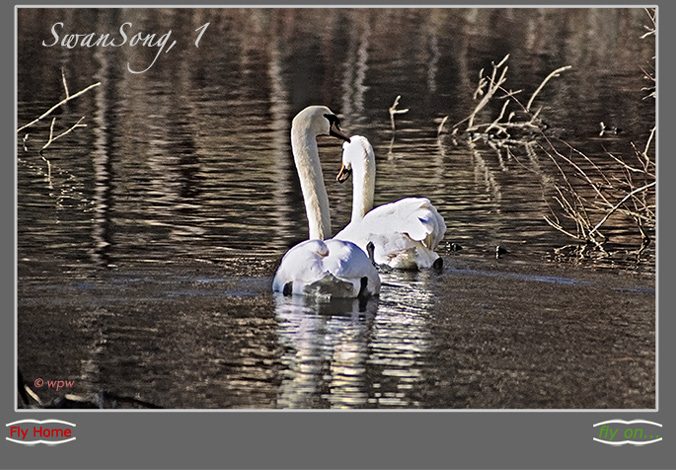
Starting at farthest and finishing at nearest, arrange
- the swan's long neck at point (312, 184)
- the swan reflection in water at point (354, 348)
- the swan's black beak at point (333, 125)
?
the swan's black beak at point (333, 125) → the swan's long neck at point (312, 184) → the swan reflection in water at point (354, 348)

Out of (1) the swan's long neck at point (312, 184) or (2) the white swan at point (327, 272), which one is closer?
(2) the white swan at point (327, 272)

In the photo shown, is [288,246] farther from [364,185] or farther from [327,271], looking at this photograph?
[327,271]

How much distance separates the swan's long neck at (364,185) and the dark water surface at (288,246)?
0.69 metres

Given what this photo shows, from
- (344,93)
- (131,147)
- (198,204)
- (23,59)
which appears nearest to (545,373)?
(198,204)

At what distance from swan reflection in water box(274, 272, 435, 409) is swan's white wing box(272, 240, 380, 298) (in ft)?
0.34

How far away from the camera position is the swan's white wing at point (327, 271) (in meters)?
9.83

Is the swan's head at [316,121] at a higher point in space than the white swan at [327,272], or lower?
higher

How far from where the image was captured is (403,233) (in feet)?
38.3

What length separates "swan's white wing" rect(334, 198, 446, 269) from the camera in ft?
37.6

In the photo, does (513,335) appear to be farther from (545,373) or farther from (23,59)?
(23,59)

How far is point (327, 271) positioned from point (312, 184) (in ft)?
6.95

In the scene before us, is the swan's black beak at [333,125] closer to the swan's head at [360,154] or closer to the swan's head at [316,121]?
the swan's head at [316,121]

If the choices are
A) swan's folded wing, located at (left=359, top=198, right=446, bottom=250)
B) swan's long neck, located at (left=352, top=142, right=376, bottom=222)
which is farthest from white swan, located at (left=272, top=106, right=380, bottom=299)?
swan's long neck, located at (left=352, top=142, right=376, bottom=222)

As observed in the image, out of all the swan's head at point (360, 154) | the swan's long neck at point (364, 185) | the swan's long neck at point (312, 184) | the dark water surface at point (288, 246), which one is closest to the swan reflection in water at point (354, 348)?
the dark water surface at point (288, 246)
